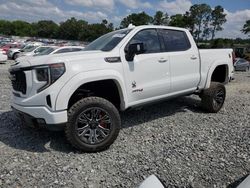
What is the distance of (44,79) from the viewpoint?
3971mm

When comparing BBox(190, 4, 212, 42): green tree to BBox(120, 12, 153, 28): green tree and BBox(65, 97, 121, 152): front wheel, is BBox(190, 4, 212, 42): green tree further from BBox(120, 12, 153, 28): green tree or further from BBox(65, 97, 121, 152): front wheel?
BBox(65, 97, 121, 152): front wheel

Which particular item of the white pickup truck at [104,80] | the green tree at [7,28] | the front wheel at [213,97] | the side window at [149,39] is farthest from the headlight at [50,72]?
the green tree at [7,28]

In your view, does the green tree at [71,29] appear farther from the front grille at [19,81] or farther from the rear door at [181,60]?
the front grille at [19,81]

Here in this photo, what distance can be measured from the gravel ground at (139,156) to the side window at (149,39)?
1522 mm

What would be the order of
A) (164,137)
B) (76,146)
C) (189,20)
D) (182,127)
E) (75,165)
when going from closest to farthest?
(75,165)
(76,146)
(164,137)
(182,127)
(189,20)

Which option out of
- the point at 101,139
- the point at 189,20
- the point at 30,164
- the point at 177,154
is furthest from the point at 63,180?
the point at 189,20

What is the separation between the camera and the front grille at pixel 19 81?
13.8 feet

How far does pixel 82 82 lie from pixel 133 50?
3.40 feet

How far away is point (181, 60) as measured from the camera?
18.4ft

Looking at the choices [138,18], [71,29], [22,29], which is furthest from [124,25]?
[22,29]

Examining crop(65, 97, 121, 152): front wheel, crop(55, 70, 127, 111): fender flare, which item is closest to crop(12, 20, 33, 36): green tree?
crop(55, 70, 127, 111): fender flare

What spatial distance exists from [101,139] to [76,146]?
1.28ft

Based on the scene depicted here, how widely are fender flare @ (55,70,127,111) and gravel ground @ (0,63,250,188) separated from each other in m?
0.83

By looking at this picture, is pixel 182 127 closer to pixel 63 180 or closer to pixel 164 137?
pixel 164 137
